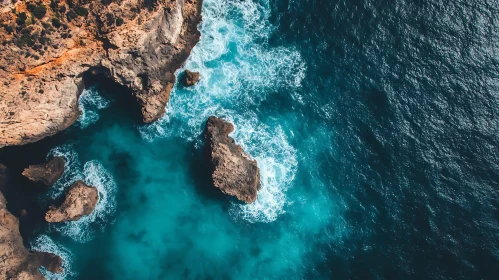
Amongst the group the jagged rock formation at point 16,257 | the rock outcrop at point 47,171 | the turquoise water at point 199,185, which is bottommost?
the jagged rock formation at point 16,257

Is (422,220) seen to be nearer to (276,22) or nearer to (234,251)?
(234,251)

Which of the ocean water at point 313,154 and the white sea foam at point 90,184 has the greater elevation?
the ocean water at point 313,154

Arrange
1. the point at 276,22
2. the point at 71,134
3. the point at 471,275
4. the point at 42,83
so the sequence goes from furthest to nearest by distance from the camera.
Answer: the point at 276,22 < the point at 71,134 < the point at 471,275 < the point at 42,83

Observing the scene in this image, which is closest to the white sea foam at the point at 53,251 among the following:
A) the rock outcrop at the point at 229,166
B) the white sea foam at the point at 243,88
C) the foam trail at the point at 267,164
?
the white sea foam at the point at 243,88

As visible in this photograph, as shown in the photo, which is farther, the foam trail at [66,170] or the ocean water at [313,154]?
the foam trail at [66,170]

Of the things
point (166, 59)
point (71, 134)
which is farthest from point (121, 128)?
point (166, 59)

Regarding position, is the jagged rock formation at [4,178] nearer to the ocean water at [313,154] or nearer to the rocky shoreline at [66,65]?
the rocky shoreline at [66,65]

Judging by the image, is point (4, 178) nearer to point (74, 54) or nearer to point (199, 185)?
point (74, 54)
